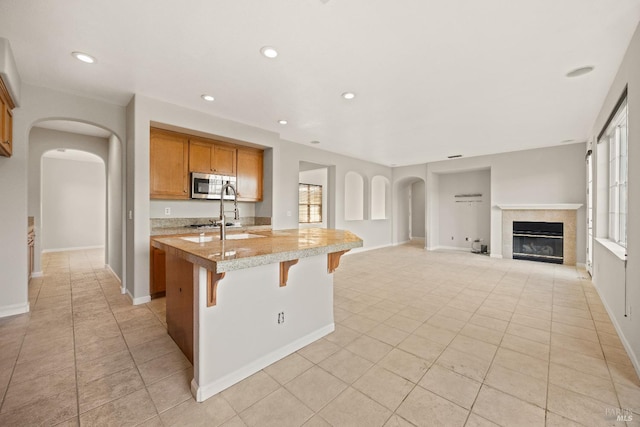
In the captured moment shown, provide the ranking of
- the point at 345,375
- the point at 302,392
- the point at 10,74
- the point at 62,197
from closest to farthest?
the point at 302,392, the point at 345,375, the point at 10,74, the point at 62,197

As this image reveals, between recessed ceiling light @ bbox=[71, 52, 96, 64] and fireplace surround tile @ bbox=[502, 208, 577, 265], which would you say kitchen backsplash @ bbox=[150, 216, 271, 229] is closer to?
recessed ceiling light @ bbox=[71, 52, 96, 64]

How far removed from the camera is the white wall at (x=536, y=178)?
557 cm

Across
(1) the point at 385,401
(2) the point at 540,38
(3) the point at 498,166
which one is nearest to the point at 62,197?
(1) the point at 385,401

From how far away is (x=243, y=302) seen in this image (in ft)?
6.18

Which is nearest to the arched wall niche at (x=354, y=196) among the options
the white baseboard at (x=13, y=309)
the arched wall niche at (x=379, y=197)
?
the arched wall niche at (x=379, y=197)

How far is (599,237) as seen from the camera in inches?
148

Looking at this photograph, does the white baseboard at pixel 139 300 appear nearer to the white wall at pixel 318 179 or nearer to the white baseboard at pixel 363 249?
the white baseboard at pixel 363 249

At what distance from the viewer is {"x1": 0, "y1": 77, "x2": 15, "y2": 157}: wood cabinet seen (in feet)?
8.14

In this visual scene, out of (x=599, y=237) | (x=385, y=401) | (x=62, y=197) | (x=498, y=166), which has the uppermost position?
(x=498, y=166)

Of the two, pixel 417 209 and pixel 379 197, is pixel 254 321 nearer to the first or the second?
pixel 379 197

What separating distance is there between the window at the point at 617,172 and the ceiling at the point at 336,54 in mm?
427

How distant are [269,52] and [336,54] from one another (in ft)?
2.00

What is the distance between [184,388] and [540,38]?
3.80 metres

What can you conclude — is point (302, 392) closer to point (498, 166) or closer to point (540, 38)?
point (540, 38)
